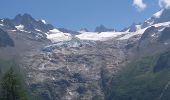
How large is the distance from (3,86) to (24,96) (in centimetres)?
425

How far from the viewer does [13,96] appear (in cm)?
6706

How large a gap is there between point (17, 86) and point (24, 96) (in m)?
2.28

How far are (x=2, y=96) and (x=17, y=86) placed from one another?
2615 mm

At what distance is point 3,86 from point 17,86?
90.2 inches

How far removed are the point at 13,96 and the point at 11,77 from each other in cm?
291

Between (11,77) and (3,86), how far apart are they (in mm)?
2707

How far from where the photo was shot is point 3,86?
66.1 metres

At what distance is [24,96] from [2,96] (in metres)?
3.90

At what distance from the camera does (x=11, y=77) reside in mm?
68438

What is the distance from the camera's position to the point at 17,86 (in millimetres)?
67625

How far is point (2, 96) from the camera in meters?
66.2

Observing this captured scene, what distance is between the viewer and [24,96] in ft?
227
